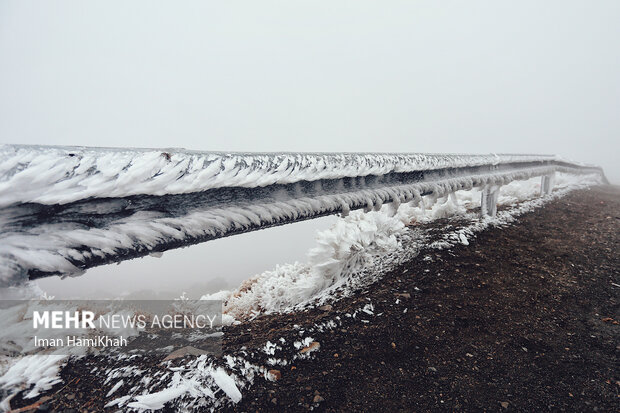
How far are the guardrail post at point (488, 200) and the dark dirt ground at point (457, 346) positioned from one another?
1.38 metres

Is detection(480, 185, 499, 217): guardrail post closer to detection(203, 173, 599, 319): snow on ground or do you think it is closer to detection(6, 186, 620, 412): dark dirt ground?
detection(203, 173, 599, 319): snow on ground

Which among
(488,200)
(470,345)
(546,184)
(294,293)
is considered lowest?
(294,293)

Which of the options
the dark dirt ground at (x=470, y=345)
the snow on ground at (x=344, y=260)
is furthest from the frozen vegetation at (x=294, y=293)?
the dark dirt ground at (x=470, y=345)

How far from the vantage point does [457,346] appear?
118 centimetres

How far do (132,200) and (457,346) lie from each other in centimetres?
135

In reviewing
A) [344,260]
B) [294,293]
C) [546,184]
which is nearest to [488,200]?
[344,260]

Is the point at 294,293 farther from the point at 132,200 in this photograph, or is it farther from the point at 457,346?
the point at 132,200

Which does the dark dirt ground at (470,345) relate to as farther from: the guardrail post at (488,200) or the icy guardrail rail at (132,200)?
the guardrail post at (488,200)

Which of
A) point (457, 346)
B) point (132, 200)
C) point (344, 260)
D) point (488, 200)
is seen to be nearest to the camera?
point (132, 200)

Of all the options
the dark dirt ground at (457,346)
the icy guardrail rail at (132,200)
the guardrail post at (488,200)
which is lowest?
the dark dirt ground at (457,346)

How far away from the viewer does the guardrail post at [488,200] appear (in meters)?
3.37

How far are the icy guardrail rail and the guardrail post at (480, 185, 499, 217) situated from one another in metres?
2.78

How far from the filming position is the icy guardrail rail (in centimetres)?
66

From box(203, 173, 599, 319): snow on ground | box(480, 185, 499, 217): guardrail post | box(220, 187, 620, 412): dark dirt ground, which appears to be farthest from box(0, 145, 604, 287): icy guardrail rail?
box(480, 185, 499, 217): guardrail post
